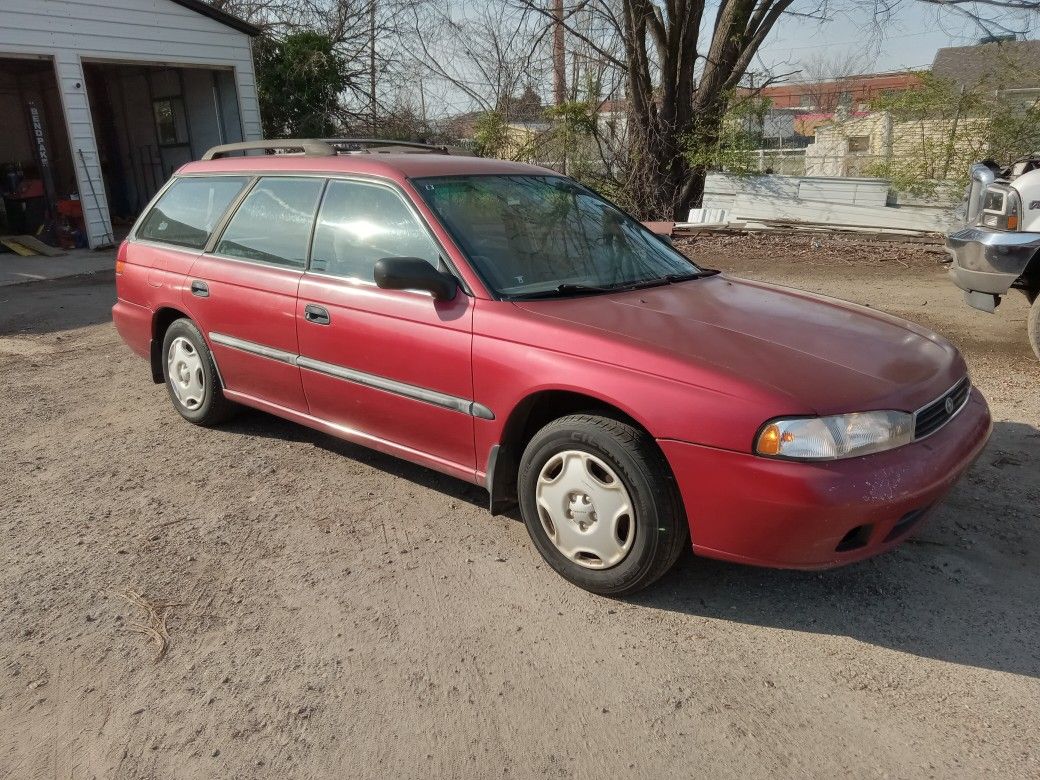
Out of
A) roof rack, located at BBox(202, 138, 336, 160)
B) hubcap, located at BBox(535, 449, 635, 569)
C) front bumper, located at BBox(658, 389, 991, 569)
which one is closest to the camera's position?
front bumper, located at BBox(658, 389, 991, 569)

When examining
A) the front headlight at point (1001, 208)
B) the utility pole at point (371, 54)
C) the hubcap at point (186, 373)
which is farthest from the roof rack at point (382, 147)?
the utility pole at point (371, 54)

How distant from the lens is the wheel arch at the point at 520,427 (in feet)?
Result: 10.6

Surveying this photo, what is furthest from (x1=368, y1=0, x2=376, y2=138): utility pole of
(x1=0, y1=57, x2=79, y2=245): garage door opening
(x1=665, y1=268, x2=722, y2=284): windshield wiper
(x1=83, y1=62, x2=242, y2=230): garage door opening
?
(x1=665, y1=268, x2=722, y2=284): windshield wiper

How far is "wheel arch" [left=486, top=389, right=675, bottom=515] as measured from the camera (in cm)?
322

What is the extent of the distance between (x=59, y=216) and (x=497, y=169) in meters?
13.4

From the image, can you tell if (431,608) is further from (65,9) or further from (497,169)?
(65,9)

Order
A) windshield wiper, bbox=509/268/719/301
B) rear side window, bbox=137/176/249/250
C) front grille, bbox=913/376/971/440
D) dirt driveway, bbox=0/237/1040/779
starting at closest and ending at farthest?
dirt driveway, bbox=0/237/1040/779 → front grille, bbox=913/376/971/440 → windshield wiper, bbox=509/268/719/301 → rear side window, bbox=137/176/249/250

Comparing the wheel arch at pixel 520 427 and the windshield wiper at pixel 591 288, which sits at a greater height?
the windshield wiper at pixel 591 288

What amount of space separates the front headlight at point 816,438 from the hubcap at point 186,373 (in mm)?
3475

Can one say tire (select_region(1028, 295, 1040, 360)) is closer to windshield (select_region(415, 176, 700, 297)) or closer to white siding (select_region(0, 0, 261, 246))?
windshield (select_region(415, 176, 700, 297))

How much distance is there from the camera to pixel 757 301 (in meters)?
3.67

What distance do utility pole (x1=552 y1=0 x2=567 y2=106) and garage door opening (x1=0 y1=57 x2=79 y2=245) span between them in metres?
9.58

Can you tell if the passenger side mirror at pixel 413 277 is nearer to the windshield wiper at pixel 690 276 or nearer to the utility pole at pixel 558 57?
the windshield wiper at pixel 690 276

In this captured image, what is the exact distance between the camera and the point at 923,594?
124 inches
